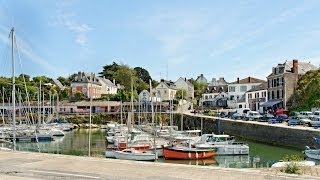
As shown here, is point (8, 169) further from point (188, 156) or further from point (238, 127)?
point (238, 127)

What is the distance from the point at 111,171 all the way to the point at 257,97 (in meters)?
69.2

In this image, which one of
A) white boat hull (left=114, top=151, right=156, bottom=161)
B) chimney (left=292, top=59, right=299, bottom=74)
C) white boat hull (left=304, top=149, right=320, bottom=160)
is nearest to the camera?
white boat hull (left=304, top=149, right=320, bottom=160)

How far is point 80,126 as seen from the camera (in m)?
79.9

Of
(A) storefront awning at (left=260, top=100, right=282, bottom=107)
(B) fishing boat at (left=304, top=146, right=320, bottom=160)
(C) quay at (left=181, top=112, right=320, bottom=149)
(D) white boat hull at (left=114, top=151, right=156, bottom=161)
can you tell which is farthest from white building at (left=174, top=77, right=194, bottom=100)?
(B) fishing boat at (left=304, top=146, right=320, bottom=160)

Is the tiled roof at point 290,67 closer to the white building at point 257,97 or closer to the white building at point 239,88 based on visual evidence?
the white building at point 257,97

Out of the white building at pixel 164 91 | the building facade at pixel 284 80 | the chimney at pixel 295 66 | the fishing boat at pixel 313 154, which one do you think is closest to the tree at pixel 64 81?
the white building at pixel 164 91

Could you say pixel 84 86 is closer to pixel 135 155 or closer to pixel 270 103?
pixel 270 103

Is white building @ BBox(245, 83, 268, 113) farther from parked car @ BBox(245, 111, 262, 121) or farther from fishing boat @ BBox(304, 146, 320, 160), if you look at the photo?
fishing boat @ BBox(304, 146, 320, 160)

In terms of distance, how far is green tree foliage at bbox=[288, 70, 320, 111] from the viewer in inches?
2356

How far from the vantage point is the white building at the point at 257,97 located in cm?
7700

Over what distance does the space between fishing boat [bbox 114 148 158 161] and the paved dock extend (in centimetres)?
1345

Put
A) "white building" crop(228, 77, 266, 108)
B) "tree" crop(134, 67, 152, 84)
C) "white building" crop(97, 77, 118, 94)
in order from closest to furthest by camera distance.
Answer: "white building" crop(228, 77, 266, 108), "white building" crop(97, 77, 118, 94), "tree" crop(134, 67, 152, 84)

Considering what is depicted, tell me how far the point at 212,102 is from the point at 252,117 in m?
46.2

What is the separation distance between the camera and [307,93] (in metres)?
62.0
